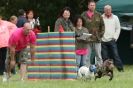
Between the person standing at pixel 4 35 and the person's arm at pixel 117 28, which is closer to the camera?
the person standing at pixel 4 35

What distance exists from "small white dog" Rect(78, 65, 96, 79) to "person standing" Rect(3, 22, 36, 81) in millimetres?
1238

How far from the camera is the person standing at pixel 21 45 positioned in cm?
1500

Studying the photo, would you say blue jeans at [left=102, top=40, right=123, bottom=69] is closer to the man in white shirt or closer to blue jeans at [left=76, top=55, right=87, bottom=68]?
the man in white shirt

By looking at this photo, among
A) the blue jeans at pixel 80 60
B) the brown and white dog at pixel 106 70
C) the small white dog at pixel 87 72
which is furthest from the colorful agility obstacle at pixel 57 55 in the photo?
the blue jeans at pixel 80 60

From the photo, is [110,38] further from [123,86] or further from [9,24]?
[123,86]

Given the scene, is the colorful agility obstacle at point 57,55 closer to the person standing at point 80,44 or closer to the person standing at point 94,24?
the person standing at point 80,44

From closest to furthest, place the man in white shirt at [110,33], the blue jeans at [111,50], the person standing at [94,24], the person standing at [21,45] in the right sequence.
→ 1. the person standing at [21,45]
2. the person standing at [94,24]
3. the man in white shirt at [110,33]
4. the blue jeans at [111,50]

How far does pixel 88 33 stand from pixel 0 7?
1685cm

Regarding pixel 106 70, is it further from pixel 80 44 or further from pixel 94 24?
pixel 94 24

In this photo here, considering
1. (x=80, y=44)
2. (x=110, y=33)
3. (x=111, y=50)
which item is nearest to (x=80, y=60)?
(x=80, y=44)

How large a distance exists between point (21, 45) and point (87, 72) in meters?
1.76

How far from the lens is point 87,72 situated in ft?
48.4

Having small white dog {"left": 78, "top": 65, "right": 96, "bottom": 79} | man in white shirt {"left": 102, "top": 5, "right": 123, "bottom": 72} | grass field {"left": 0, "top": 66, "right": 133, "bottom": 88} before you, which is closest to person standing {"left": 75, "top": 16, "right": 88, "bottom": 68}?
small white dog {"left": 78, "top": 65, "right": 96, "bottom": 79}

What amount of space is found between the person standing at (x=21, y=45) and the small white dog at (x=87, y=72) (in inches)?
48.8
